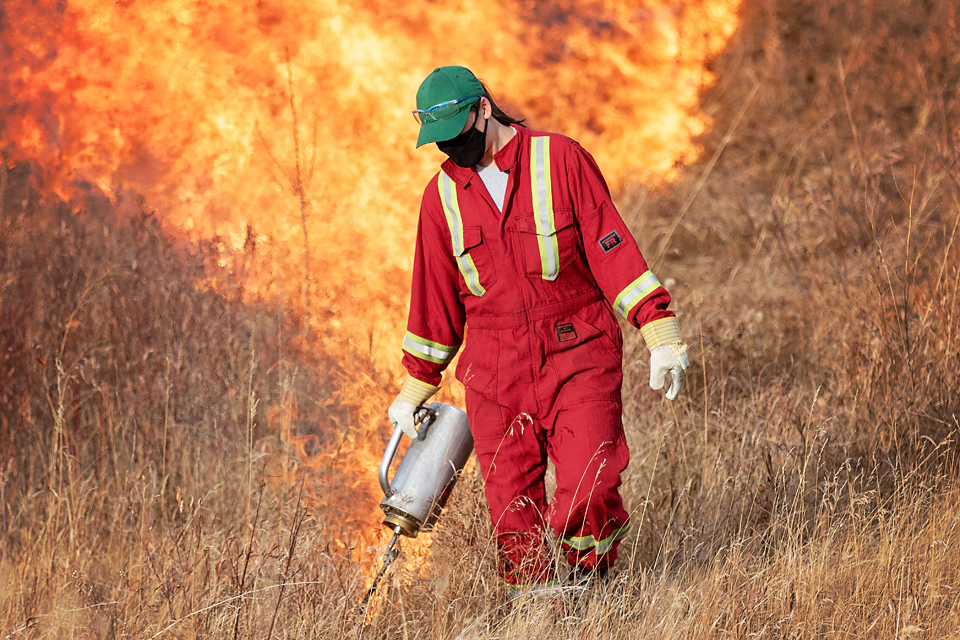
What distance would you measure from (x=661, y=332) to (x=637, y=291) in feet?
0.50

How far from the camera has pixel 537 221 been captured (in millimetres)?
2691

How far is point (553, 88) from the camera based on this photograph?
988cm

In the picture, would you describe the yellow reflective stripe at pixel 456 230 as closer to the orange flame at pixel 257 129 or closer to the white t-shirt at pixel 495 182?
the white t-shirt at pixel 495 182

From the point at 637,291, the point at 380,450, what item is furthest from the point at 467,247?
the point at 380,450

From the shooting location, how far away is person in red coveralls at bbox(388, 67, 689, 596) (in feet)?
8.70

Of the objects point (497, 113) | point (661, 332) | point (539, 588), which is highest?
point (497, 113)

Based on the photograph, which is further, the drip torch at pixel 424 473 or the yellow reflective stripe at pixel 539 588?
the drip torch at pixel 424 473

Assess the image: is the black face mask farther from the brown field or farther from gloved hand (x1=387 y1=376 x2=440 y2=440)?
the brown field

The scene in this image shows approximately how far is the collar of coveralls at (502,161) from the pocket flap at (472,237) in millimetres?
152

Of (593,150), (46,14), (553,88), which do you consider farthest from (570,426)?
(553,88)

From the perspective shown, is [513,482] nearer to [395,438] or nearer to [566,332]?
[395,438]

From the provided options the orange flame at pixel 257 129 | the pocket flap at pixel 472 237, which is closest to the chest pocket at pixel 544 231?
the pocket flap at pixel 472 237

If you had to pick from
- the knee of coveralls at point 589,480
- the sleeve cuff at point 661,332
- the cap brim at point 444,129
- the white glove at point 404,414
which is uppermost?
the cap brim at point 444,129

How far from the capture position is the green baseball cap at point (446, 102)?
2.62 metres
